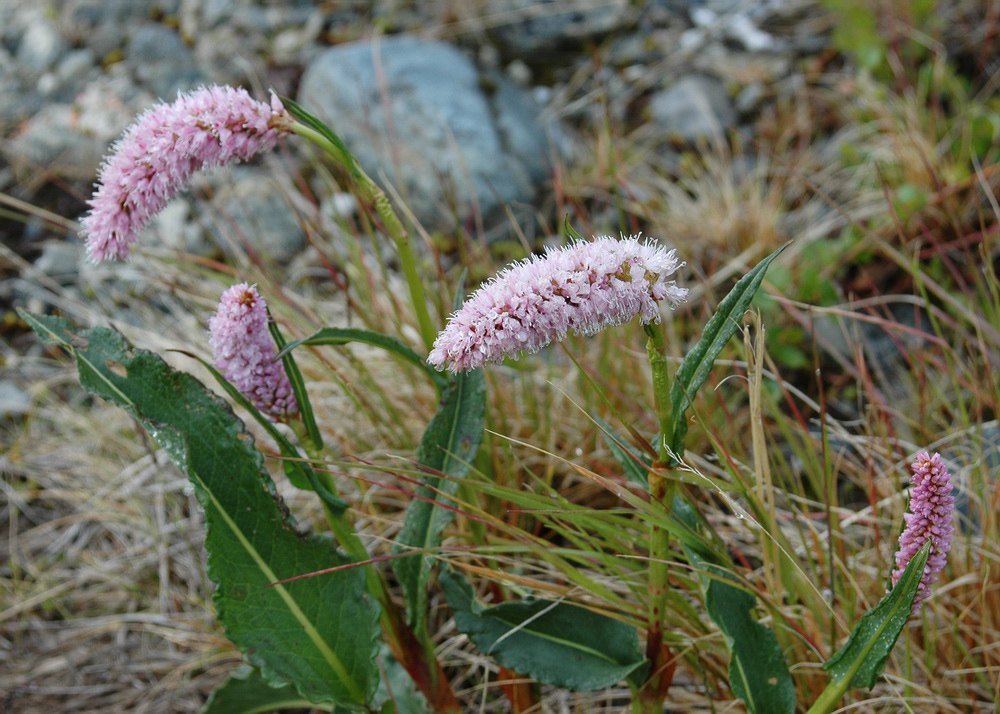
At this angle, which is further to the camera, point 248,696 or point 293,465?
point 248,696

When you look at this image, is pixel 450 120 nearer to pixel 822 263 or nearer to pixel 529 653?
pixel 822 263

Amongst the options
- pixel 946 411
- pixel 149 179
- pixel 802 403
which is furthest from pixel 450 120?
pixel 149 179

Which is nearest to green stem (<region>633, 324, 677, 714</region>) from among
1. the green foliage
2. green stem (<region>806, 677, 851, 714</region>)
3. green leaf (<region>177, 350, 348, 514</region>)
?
green stem (<region>806, 677, 851, 714</region>)

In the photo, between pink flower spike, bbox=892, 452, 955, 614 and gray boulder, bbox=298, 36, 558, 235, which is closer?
pink flower spike, bbox=892, 452, 955, 614

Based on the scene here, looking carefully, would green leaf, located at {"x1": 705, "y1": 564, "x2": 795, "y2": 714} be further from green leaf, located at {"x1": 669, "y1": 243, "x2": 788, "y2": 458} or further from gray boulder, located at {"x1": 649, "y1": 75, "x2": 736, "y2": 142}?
gray boulder, located at {"x1": 649, "y1": 75, "x2": 736, "y2": 142}

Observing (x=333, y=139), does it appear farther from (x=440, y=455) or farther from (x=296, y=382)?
(x=440, y=455)

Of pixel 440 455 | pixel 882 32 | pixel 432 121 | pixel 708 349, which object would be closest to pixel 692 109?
pixel 882 32
